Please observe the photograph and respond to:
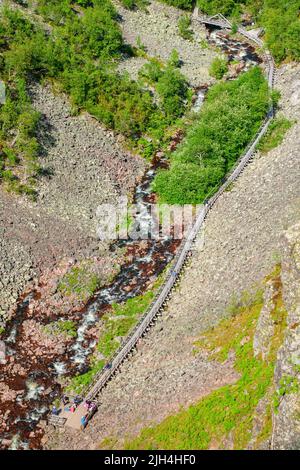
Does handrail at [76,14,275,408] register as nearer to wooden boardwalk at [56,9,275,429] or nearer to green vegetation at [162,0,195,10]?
wooden boardwalk at [56,9,275,429]

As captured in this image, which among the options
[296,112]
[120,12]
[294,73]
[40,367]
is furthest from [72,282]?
[120,12]

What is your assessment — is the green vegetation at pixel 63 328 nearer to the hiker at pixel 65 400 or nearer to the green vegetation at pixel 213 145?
the hiker at pixel 65 400

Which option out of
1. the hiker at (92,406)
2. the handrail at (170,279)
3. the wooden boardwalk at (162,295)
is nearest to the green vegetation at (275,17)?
the wooden boardwalk at (162,295)

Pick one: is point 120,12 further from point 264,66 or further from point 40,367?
point 40,367

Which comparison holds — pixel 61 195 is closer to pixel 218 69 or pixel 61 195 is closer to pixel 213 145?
pixel 213 145

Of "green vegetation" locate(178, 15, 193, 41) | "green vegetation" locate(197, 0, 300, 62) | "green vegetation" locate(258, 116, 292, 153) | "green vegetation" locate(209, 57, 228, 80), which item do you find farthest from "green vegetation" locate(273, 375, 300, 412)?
"green vegetation" locate(178, 15, 193, 41)
